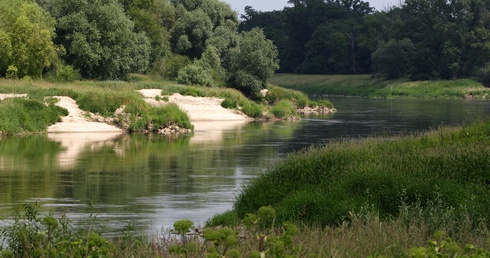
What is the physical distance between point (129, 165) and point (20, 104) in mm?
16814

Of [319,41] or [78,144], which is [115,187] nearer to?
[78,144]

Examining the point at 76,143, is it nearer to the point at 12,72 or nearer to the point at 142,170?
the point at 142,170

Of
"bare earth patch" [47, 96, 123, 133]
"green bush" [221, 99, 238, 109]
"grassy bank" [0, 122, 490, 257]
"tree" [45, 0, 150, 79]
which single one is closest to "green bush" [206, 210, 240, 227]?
"grassy bank" [0, 122, 490, 257]

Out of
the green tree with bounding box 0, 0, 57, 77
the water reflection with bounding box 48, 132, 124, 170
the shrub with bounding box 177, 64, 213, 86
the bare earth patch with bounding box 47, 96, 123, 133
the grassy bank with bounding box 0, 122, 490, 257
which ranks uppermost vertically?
the green tree with bounding box 0, 0, 57, 77

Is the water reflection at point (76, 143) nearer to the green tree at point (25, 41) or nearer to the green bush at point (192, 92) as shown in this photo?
the green tree at point (25, 41)

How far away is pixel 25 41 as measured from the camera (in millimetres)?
60719

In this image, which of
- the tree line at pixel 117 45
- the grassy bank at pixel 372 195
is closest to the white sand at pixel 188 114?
the tree line at pixel 117 45

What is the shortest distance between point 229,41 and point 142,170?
225 feet

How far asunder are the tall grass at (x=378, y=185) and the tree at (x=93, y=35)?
161 feet

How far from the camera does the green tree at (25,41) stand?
60125 millimetres

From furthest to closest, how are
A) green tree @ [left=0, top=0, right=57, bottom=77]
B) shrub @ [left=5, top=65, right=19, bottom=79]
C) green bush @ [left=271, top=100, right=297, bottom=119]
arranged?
green bush @ [left=271, top=100, right=297, bottom=119], green tree @ [left=0, top=0, right=57, bottom=77], shrub @ [left=5, top=65, right=19, bottom=79]

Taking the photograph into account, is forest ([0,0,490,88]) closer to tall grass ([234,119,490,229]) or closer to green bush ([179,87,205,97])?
green bush ([179,87,205,97])

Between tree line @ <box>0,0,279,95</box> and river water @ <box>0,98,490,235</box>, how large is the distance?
16095 mm

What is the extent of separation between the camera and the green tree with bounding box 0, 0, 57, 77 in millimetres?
60125
